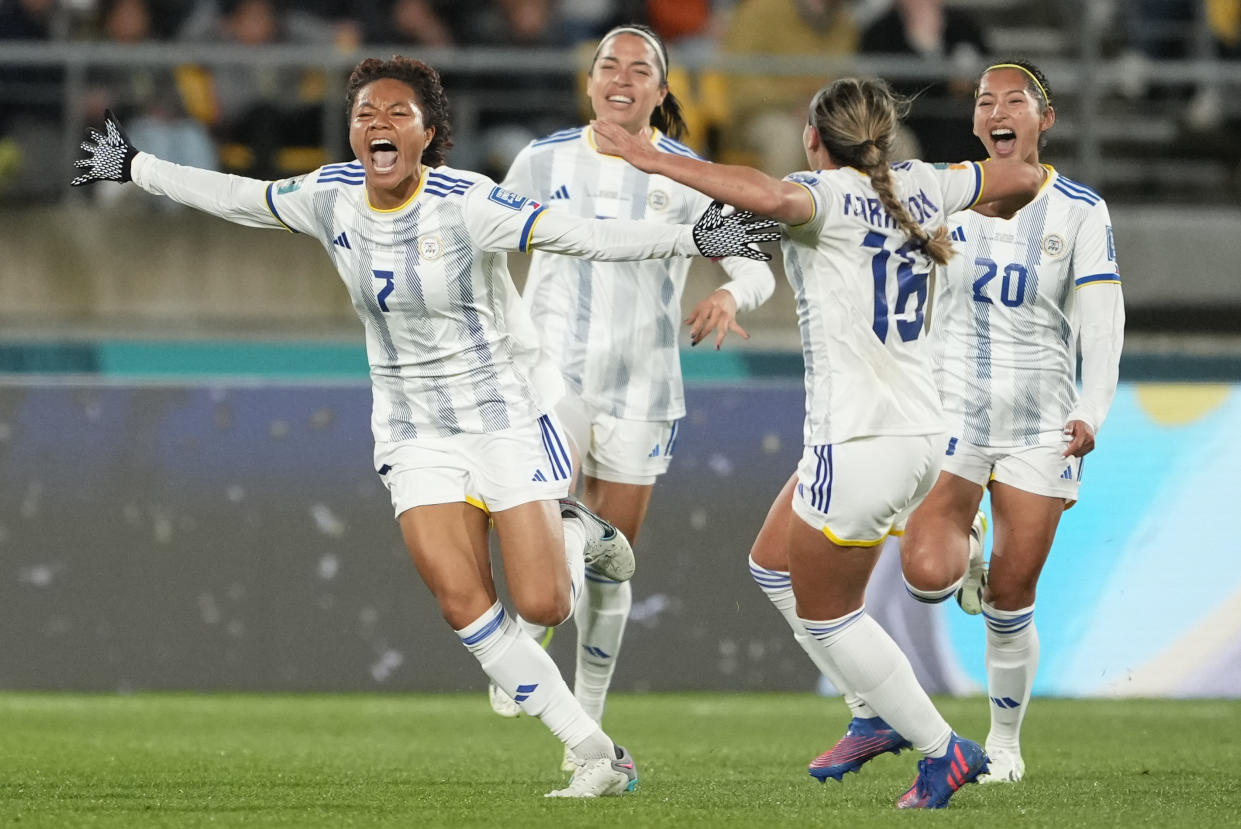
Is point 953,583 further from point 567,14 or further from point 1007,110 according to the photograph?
point 567,14

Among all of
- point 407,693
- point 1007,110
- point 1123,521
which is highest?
point 1007,110

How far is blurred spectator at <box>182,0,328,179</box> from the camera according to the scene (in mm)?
9867

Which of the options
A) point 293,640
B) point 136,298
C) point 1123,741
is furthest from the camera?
point 136,298

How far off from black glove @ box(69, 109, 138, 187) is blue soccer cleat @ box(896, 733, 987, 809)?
2.81m

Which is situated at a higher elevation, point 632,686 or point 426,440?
point 426,440

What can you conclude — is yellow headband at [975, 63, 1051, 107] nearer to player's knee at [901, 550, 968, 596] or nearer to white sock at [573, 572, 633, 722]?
player's knee at [901, 550, 968, 596]

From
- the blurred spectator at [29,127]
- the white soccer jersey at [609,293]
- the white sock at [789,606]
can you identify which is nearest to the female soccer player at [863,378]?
the white sock at [789,606]

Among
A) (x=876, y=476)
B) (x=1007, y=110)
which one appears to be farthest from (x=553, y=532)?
(x=1007, y=110)

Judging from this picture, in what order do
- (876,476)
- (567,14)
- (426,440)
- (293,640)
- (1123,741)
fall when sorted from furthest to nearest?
(567,14), (293,640), (1123,741), (426,440), (876,476)

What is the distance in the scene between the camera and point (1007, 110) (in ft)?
19.5

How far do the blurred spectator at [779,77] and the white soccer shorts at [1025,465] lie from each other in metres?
4.17

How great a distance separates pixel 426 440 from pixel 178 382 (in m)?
3.17

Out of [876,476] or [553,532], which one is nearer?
[876,476]

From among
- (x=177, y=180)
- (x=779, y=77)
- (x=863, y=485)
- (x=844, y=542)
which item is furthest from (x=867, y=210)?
(x=779, y=77)
